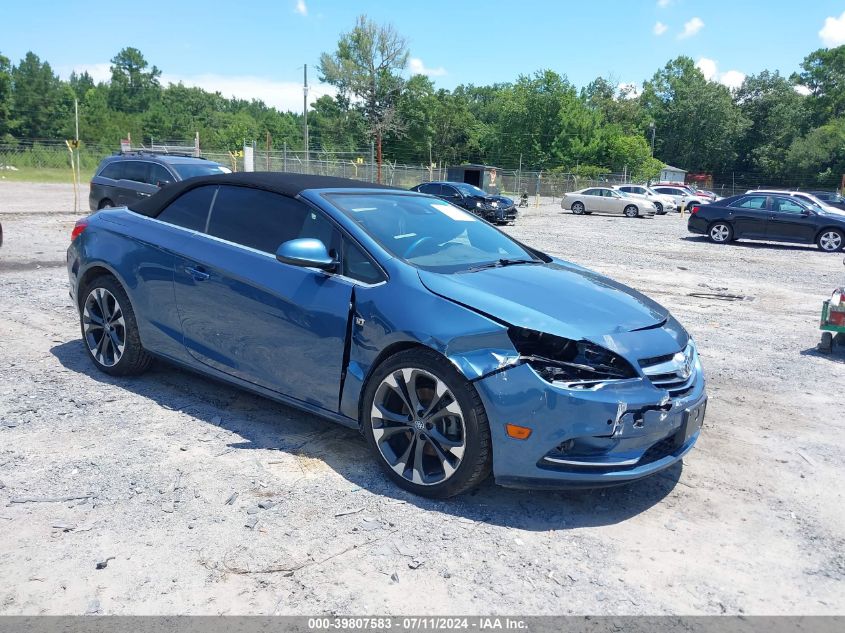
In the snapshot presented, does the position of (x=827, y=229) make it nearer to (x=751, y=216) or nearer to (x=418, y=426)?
(x=751, y=216)

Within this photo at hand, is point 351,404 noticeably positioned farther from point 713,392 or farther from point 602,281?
point 713,392

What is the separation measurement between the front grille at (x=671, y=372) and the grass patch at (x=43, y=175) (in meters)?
47.6

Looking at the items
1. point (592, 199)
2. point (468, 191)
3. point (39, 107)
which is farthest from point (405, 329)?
point (39, 107)

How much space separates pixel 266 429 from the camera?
14.5 ft

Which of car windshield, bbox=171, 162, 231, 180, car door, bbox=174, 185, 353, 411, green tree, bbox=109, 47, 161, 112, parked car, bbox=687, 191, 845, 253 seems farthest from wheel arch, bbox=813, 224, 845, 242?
green tree, bbox=109, 47, 161, 112

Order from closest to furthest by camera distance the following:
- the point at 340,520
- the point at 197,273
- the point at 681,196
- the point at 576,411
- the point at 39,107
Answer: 1. the point at 576,411
2. the point at 340,520
3. the point at 197,273
4. the point at 681,196
5. the point at 39,107

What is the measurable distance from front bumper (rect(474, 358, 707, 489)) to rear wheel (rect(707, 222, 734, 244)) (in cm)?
1797

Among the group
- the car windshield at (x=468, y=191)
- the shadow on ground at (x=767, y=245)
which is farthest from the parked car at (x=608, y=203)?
the shadow on ground at (x=767, y=245)

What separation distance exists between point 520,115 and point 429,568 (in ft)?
238

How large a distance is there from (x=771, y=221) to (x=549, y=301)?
17861 mm

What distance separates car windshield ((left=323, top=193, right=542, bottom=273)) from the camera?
405 centimetres

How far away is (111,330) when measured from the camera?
203 inches

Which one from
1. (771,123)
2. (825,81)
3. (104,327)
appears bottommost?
(104,327)

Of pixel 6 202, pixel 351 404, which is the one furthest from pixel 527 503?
pixel 6 202
